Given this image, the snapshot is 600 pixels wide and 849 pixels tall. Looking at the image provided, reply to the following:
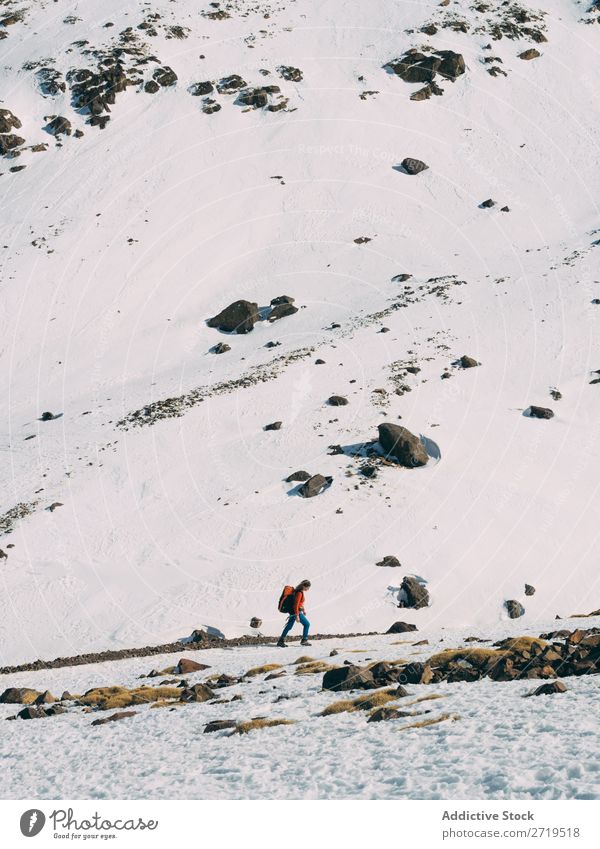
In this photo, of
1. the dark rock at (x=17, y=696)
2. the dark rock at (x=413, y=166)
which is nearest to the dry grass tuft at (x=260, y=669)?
the dark rock at (x=17, y=696)

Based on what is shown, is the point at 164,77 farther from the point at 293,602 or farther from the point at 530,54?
the point at 293,602

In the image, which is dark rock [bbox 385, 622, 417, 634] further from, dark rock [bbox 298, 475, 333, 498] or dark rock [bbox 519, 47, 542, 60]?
dark rock [bbox 519, 47, 542, 60]

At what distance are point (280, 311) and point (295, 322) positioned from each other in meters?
1.74

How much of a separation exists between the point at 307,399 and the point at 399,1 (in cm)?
7168

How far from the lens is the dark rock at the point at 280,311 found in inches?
2311

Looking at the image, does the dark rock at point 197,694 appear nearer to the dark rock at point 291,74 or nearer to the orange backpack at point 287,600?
the orange backpack at point 287,600

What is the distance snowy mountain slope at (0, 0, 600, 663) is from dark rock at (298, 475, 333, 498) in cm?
67

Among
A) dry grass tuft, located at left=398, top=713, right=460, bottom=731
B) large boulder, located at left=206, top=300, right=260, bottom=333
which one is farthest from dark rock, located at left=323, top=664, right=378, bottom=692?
large boulder, located at left=206, top=300, right=260, bottom=333

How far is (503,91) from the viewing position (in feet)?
281

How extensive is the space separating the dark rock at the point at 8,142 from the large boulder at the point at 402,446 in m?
53.1

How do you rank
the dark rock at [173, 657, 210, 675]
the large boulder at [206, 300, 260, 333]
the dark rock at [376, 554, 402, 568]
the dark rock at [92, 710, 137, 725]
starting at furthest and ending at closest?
1. the large boulder at [206, 300, 260, 333]
2. the dark rock at [376, 554, 402, 568]
3. the dark rock at [173, 657, 210, 675]
4. the dark rock at [92, 710, 137, 725]

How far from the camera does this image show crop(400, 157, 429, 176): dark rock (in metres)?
75.6

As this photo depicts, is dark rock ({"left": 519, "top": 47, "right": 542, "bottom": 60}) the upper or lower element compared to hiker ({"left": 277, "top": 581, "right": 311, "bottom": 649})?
upper
